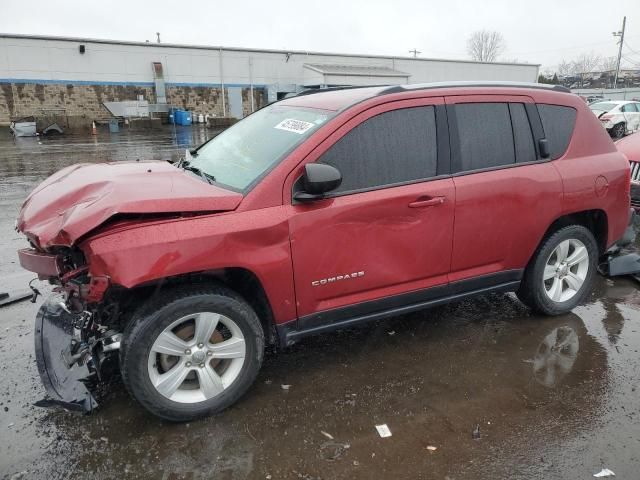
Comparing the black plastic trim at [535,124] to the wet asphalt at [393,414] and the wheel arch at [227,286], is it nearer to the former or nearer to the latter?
the wet asphalt at [393,414]

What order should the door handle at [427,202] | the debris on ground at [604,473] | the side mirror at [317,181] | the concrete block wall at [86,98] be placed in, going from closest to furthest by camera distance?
the debris on ground at [604,473]
the side mirror at [317,181]
the door handle at [427,202]
the concrete block wall at [86,98]

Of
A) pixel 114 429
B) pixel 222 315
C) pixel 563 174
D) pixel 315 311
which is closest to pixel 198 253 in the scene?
pixel 222 315

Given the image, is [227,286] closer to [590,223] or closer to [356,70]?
[590,223]

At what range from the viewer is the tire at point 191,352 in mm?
2686

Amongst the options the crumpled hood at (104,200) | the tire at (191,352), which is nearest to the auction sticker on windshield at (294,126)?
the crumpled hood at (104,200)

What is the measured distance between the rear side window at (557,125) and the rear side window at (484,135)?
0.38 meters

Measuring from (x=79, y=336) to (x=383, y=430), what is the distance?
1.91 m

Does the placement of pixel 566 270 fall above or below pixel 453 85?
below

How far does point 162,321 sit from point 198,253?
425 mm

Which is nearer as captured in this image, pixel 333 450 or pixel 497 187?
pixel 333 450

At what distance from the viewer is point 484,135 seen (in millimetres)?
3623

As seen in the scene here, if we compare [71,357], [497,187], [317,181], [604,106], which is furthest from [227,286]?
[604,106]

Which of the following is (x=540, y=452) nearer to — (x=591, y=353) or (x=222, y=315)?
(x=591, y=353)

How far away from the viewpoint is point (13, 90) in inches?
1067
